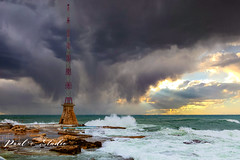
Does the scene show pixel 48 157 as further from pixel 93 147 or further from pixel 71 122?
pixel 71 122

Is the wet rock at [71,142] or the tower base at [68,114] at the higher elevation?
the tower base at [68,114]

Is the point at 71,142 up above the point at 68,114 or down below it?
below

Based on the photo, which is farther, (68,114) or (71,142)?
(68,114)

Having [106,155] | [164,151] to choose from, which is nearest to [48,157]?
[106,155]

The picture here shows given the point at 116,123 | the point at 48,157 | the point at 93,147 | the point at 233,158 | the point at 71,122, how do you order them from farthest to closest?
the point at 116,123, the point at 71,122, the point at 93,147, the point at 233,158, the point at 48,157

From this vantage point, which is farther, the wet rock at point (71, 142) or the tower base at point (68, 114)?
the tower base at point (68, 114)

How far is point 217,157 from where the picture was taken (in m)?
16.5

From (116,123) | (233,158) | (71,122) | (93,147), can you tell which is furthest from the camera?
(116,123)

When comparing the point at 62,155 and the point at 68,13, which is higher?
the point at 68,13

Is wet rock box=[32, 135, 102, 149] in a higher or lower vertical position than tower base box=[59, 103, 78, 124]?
lower

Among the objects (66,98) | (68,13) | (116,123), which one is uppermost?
(68,13)

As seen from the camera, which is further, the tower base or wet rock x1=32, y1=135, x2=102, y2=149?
the tower base

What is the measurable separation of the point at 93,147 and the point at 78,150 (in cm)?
319

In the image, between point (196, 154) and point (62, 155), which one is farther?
point (196, 154)
